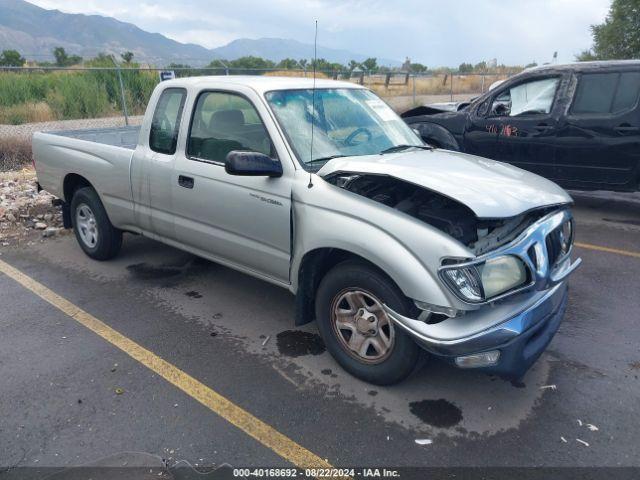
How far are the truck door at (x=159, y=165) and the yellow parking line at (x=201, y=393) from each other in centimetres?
96

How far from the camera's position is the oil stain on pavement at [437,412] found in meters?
3.05

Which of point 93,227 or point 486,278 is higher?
point 486,278

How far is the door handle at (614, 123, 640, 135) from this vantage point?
6.37 metres

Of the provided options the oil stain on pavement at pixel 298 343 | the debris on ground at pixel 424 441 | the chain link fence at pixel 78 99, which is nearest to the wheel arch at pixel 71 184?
the oil stain on pavement at pixel 298 343

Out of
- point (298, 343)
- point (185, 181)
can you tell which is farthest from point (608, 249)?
point (185, 181)

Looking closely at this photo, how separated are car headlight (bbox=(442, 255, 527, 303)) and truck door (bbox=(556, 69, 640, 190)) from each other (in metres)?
4.45

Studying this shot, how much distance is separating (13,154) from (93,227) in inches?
270

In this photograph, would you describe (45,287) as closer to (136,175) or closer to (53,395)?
(136,175)

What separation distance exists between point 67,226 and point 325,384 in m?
3.93

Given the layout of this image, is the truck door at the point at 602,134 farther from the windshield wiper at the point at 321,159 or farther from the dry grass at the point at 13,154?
the dry grass at the point at 13,154

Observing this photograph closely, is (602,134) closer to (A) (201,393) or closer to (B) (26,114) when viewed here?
(A) (201,393)

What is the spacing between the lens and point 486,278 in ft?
9.53

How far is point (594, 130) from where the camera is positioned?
660 cm

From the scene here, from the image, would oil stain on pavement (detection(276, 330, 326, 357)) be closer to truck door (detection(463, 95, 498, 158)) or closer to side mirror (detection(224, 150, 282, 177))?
side mirror (detection(224, 150, 282, 177))
